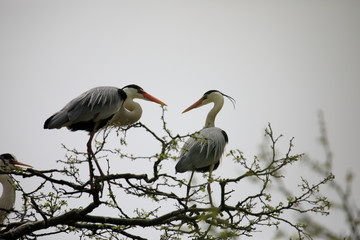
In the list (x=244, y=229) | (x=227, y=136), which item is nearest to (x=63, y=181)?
(x=244, y=229)

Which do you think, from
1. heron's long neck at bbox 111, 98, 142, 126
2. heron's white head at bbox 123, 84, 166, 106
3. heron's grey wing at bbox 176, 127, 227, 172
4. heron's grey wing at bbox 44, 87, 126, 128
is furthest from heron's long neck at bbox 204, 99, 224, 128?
heron's grey wing at bbox 44, 87, 126, 128

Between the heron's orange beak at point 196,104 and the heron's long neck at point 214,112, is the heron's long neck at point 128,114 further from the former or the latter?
the heron's orange beak at point 196,104

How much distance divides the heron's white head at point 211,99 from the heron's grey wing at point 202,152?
1.40 metres

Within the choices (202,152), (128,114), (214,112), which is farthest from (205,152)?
(214,112)

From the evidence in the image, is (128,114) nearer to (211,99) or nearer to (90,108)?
(90,108)

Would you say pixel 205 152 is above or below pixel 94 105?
below

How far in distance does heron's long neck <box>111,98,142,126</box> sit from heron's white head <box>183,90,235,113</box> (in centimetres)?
193

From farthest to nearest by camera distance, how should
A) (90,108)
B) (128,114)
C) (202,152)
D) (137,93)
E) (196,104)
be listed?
(196,104) < (137,93) < (128,114) < (202,152) < (90,108)

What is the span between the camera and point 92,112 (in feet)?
21.9

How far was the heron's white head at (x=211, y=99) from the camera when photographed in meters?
9.02

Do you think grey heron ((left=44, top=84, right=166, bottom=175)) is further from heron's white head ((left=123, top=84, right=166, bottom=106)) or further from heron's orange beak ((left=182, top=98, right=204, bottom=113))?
heron's orange beak ((left=182, top=98, right=204, bottom=113))

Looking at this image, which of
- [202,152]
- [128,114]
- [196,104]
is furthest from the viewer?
[196,104]

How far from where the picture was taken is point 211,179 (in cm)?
430

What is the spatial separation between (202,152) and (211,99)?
7.68 ft
